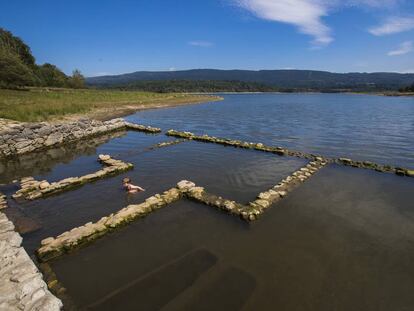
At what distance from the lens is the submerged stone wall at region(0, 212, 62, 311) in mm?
4840

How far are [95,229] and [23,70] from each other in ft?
205

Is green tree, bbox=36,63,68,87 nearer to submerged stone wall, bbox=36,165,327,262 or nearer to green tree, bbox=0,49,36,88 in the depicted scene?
green tree, bbox=0,49,36,88

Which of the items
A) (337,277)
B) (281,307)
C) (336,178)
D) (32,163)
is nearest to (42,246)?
(281,307)

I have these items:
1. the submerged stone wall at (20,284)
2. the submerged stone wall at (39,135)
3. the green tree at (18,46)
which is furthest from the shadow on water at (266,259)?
the green tree at (18,46)

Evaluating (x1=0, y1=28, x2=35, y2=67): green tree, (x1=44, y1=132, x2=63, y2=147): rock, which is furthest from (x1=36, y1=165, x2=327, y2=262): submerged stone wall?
(x1=0, y1=28, x2=35, y2=67): green tree

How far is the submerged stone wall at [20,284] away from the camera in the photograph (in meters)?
4.84

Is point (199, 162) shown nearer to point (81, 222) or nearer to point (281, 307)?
point (81, 222)

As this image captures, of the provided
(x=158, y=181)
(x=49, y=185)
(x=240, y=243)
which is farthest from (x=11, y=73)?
(x=240, y=243)

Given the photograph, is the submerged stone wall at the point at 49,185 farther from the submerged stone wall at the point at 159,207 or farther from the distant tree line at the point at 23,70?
the distant tree line at the point at 23,70

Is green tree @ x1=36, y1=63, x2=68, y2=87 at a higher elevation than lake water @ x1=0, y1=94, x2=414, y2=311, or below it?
higher

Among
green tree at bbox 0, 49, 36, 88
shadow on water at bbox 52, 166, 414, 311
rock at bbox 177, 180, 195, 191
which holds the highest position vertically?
green tree at bbox 0, 49, 36, 88

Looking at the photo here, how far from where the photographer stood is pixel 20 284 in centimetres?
533

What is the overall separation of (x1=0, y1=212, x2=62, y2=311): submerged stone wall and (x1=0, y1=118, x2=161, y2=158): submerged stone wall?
13.1m

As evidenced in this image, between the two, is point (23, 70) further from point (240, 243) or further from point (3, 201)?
point (240, 243)
